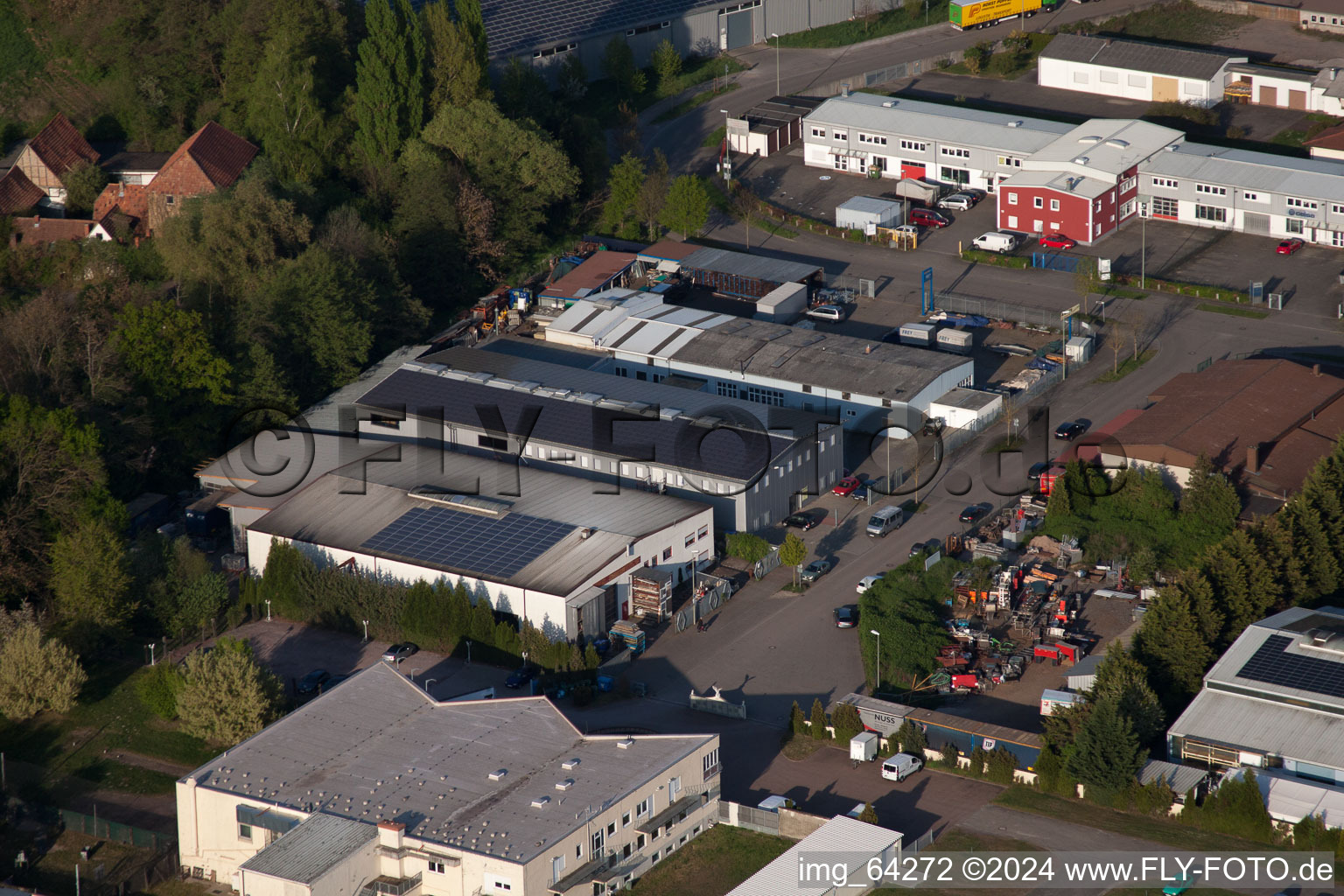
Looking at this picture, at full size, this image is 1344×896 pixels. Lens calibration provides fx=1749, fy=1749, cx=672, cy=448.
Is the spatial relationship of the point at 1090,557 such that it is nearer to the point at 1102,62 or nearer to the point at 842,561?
the point at 842,561

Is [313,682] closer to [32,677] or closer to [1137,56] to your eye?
[32,677]

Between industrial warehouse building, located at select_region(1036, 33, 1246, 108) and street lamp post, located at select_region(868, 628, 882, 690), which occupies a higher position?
industrial warehouse building, located at select_region(1036, 33, 1246, 108)

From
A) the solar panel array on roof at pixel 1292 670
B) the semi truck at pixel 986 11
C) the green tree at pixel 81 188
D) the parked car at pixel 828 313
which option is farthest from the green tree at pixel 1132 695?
the semi truck at pixel 986 11

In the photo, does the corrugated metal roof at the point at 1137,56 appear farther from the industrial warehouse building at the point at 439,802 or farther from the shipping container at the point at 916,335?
the industrial warehouse building at the point at 439,802

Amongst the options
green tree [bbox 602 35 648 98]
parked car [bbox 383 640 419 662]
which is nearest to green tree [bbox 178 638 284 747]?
parked car [bbox 383 640 419 662]

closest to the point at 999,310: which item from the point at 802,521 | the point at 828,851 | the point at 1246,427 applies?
the point at 1246,427

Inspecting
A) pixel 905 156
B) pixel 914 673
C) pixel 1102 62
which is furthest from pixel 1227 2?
pixel 914 673

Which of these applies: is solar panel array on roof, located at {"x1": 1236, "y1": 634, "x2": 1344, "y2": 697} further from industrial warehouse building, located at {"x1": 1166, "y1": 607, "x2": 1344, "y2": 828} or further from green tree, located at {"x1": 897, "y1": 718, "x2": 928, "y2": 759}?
green tree, located at {"x1": 897, "y1": 718, "x2": 928, "y2": 759}
